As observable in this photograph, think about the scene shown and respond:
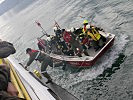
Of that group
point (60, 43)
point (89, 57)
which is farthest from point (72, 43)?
point (60, 43)

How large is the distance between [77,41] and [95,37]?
3.66ft

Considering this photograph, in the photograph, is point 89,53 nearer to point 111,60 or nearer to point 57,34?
point 111,60

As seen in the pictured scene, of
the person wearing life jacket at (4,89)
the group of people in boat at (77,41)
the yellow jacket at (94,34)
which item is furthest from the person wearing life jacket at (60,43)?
the person wearing life jacket at (4,89)

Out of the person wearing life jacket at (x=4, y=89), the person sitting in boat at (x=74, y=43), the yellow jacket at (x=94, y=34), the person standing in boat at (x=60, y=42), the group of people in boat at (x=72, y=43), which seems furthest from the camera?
the person standing in boat at (x=60, y=42)

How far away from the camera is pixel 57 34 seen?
43.8ft

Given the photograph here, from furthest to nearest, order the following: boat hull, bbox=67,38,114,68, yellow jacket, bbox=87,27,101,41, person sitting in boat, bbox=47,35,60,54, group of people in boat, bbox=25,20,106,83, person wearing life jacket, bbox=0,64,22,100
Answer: person sitting in boat, bbox=47,35,60,54, group of people in boat, bbox=25,20,106,83, yellow jacket, bbox=87,27,101,41, boat hull, bbox=67,38,114,68, person wearing life jacket, bbox=0,64,22,100

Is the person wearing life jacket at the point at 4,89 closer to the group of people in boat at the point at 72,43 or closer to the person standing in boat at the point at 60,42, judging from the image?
the group of people in boat at the point at 72,43

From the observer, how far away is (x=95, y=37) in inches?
420

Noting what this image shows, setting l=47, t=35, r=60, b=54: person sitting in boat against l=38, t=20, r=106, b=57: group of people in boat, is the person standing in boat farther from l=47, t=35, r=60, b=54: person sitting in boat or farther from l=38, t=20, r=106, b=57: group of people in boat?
l=47, t=35, r=60, b=54: person sitting in boat

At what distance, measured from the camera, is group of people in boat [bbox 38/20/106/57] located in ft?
35.5

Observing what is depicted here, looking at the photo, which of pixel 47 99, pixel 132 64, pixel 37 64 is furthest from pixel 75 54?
pixel 47 99

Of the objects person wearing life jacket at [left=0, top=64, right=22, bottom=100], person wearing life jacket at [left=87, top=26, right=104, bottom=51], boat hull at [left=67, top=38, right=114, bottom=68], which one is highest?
person wearing life jacket at [left=0, top=64, right=22, bottom=100]

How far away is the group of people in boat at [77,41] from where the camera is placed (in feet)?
35.5

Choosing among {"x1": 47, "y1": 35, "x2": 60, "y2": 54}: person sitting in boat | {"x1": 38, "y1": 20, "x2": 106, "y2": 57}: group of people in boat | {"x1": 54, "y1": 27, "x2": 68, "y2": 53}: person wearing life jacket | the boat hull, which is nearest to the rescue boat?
the boat hull
